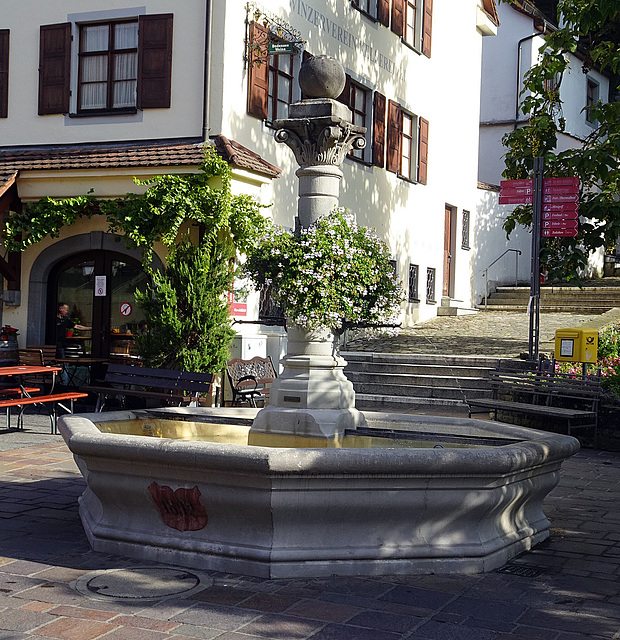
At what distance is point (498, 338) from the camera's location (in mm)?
18422

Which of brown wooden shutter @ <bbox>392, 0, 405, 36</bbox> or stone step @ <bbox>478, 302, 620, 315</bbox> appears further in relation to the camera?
stone step @ <bbox>478, 302, 620, 315</bbox>

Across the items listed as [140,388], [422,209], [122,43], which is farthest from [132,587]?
→ [422,209]

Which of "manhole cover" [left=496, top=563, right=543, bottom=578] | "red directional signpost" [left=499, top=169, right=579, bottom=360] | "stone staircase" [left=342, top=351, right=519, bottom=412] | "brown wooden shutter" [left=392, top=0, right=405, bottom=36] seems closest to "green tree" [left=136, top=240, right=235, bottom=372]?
"stone staircase" [left=342, top=351, right=519, bottom=412]

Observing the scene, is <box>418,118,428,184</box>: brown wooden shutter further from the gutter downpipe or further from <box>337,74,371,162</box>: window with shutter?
the gutter downpipe

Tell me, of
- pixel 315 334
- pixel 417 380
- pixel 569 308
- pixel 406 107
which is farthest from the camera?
pixel 569 308

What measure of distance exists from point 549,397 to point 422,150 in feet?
37.3

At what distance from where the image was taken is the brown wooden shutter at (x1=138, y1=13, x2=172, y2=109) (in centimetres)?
1513

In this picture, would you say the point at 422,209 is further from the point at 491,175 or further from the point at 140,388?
the point at 140,388

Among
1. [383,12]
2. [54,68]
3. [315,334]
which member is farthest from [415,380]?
[383,12]

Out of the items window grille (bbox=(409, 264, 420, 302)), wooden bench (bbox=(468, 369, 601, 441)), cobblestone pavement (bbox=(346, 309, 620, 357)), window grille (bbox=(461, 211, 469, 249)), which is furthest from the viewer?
window grille (bbox=(461, 211, 469, 249))

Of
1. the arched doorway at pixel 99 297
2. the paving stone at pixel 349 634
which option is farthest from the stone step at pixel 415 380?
the paving stone at pixel 349 634

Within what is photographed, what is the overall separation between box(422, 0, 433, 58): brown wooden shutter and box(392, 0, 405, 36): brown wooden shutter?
1.09 m

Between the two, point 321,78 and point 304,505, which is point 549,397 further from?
point 304,505

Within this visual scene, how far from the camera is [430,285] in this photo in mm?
23469
